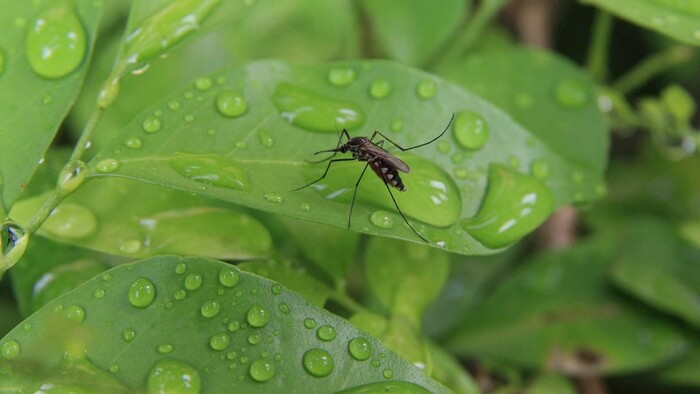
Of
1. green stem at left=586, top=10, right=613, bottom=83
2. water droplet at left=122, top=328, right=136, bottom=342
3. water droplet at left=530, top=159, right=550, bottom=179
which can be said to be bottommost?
water droplet at left=122, top=328, right=136, bottom=342

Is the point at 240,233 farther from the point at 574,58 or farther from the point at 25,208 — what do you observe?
the point at 574,58

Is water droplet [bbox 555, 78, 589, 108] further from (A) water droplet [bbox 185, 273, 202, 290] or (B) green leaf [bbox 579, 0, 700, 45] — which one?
(A) water droplet [bbox 185, 273, 202, 290]

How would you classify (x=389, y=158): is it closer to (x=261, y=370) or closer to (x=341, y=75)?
(x=341, y=75)

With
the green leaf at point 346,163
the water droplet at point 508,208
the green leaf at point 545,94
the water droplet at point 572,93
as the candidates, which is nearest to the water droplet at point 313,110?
the green leaf at point 346,163

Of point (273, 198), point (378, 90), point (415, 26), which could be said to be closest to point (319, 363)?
point (273, 198)

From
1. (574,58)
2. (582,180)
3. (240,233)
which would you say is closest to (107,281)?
(240,233)

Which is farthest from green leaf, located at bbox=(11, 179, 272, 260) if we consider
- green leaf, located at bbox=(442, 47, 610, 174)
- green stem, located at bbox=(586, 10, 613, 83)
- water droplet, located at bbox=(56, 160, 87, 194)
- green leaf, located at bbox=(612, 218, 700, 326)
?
green stem, located at bbox=(586, 10, 613, 83)

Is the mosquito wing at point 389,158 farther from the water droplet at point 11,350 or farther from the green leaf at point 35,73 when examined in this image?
Result: the water droplet at point 11,350
